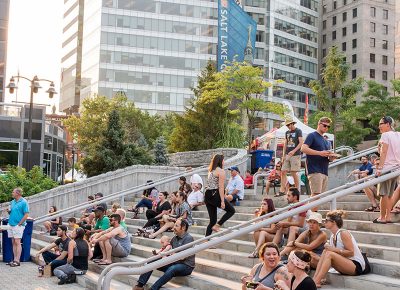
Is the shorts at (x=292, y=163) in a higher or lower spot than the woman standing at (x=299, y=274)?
higher

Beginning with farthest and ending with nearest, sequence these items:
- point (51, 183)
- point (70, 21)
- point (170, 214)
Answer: point (70, 21)
point (51, 183)
point (170, 214)

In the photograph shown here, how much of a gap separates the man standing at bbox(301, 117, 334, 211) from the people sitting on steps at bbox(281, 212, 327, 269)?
2373 millimetres

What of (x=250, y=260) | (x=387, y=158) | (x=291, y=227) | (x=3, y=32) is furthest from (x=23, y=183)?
(x=3, y=32)

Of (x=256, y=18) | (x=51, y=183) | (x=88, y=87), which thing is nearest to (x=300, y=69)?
(x=256, y=18)

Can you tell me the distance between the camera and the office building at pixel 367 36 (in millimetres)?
92875

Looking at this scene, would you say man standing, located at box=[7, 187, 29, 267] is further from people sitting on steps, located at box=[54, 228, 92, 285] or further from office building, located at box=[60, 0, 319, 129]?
office building, located at box=[60, 0, 319, 129]

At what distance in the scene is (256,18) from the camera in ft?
310

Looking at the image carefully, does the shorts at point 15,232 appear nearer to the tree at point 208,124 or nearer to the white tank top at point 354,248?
the white tank top at point 354,248

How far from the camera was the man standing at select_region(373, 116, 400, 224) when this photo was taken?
9.34 meters

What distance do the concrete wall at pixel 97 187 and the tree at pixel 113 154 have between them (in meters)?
5.72

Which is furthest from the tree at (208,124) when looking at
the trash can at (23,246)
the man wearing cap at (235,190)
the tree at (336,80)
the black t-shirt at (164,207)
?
the trash can at (23,246)

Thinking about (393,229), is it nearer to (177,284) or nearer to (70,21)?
(177,284)

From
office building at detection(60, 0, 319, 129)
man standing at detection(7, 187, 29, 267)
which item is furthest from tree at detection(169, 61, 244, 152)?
office building at detection(60, 0, 319, 129)

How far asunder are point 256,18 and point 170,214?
8421 centimetres
